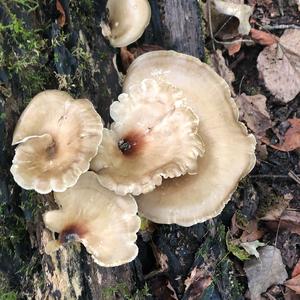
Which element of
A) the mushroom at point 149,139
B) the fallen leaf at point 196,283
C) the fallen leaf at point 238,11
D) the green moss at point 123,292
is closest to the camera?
the mushroom at point 149,139

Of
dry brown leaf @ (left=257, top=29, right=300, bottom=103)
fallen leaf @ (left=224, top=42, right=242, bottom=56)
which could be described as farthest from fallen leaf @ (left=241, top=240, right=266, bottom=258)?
fallen leaf @ (left=224, top=42, right=242, bottom=56)

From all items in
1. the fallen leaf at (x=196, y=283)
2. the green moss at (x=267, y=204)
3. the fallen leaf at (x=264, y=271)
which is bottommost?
the fallen leaf at (x=264, y=271)

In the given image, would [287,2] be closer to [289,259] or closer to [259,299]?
[289,259]

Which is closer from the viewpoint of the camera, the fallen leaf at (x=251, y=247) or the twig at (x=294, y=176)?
the fallen leaf at (x=251, y=247)

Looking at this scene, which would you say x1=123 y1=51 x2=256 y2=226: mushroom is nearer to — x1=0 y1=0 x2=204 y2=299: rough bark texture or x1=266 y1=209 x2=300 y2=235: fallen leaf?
x1=0 y1=0 x2=204 y2=299: rough bark texture

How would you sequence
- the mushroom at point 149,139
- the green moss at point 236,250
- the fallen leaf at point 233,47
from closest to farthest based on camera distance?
the mushroom at point 149,139
the green moss at point 236,250
the fallen leaf at point 233,47

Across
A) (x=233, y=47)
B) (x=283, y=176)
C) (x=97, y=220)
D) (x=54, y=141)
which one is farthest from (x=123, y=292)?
(x=233, y=47)

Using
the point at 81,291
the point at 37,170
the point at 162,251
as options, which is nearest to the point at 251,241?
the point at 162,251

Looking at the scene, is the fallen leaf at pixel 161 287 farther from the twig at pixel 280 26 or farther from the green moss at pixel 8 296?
the twig at pixel 280 26

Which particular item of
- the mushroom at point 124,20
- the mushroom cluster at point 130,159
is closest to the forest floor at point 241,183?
the mushroom at point 124,20
